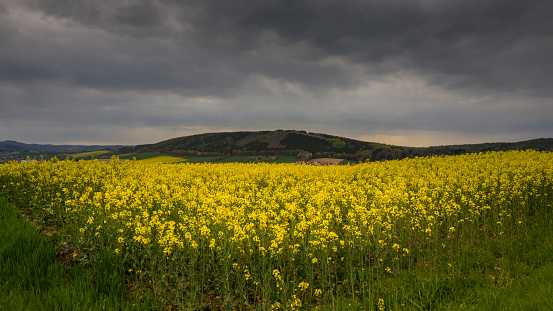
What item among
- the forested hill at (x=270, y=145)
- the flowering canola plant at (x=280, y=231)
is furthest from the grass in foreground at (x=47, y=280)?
the forested hill at (x=270, y=145)

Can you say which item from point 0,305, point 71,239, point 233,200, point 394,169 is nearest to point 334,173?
point 394,169

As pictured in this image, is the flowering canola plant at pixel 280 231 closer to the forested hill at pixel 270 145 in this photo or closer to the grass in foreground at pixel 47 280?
A: the grass in foreground at pixel 47 280

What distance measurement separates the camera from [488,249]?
8734 mm

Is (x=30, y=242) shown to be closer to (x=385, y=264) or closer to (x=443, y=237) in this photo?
(x=385, y=264)

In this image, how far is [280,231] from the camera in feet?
23.2

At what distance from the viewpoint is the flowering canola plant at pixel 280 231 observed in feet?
22.6

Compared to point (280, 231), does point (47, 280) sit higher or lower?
lower

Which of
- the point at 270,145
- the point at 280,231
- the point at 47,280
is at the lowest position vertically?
the point at 47,280

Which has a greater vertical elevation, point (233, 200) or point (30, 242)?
point (233, 200)

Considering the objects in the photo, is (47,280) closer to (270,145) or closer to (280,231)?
(280,231)

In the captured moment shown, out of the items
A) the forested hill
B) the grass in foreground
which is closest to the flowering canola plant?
the grass in foreground

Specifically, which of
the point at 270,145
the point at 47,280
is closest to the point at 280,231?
the point at 47,280

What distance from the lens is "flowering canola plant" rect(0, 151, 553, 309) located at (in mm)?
6898

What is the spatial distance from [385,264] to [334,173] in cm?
1244
